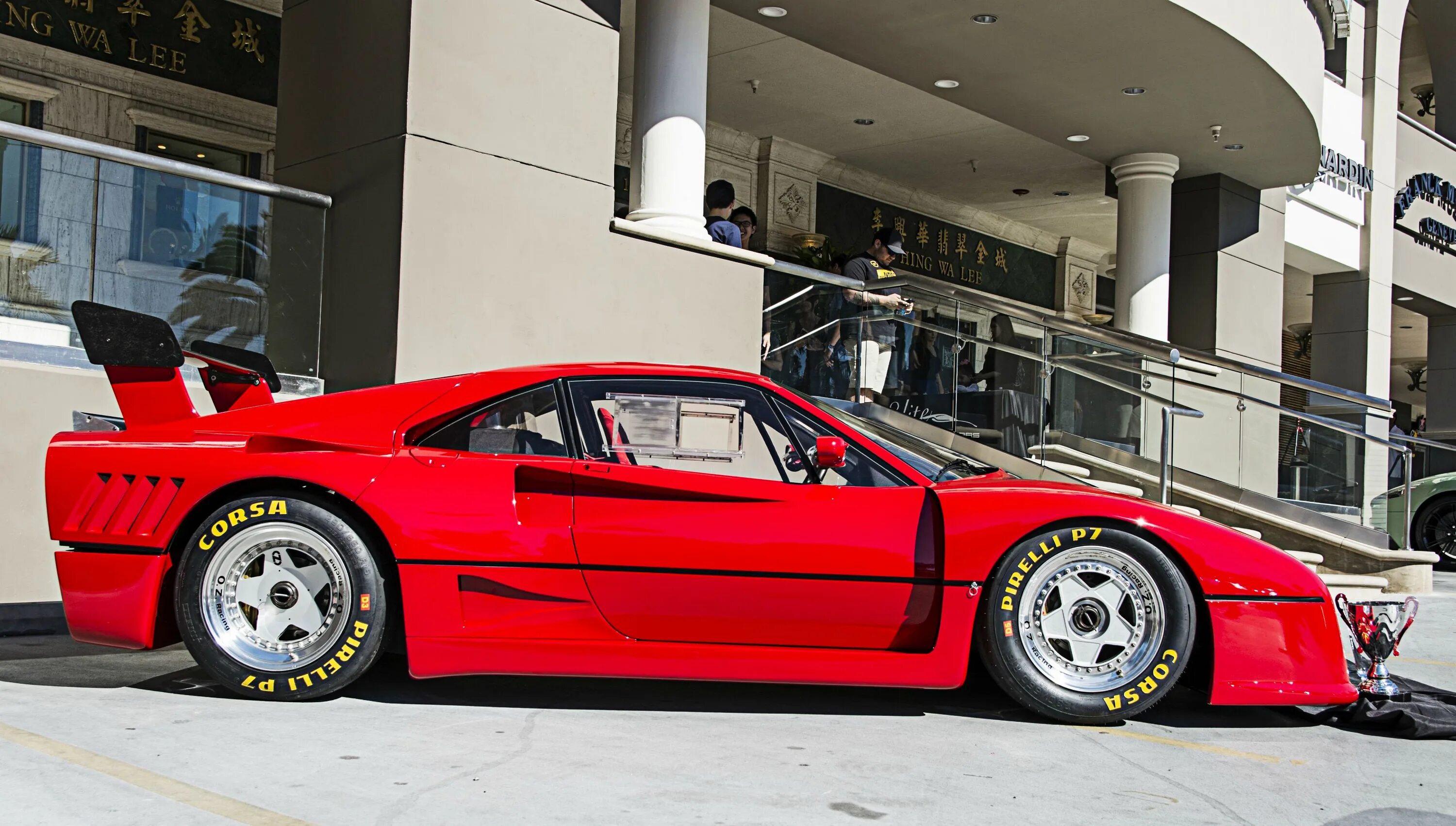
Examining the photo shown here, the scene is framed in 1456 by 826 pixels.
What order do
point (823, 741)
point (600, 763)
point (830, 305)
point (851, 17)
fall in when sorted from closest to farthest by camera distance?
point (600, 763), point (823, 741), point (830, 305), point (851, 17)

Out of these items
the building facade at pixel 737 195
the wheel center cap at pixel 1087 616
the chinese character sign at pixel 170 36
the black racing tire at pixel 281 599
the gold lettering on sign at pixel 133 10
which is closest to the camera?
the black racing tire at pixel 281 599

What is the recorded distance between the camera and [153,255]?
234 inches

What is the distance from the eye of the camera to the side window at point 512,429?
13.8 feet

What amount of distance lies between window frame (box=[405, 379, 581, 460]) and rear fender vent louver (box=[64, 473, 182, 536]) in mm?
829

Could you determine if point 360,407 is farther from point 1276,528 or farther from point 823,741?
point 1276,528

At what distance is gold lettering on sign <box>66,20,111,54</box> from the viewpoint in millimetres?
10070

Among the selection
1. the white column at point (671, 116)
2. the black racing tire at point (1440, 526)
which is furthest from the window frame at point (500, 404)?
the black racing tire at point (1440, 526)

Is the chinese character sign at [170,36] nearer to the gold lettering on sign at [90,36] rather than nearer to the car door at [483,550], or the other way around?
the gold lettering on sign at [90,36]

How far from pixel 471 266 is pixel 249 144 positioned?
5477 mm

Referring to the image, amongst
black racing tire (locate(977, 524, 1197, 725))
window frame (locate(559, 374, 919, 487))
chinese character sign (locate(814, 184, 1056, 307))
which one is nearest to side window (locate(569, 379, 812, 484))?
window frame (locate(559, 374, 919, 487))

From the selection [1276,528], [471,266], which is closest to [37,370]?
[471,266]

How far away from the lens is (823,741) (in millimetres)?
3721

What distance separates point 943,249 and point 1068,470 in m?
9.51

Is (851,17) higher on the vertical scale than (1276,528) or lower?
higher
